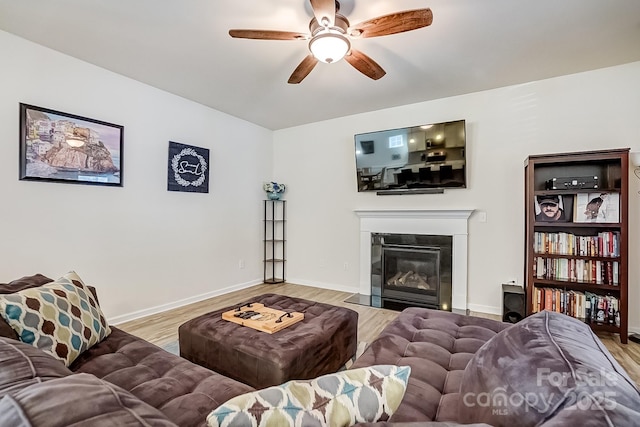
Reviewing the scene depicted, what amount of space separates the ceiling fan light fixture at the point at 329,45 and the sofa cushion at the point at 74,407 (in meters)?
2.09

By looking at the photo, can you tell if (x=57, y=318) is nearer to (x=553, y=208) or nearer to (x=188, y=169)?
(x=188, y=169)

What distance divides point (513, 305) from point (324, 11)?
10.2ft

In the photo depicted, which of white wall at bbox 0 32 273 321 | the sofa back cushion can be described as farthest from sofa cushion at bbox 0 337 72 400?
white wall at bbox 0 32 273 321

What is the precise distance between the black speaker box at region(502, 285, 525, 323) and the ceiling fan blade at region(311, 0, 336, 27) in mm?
2955

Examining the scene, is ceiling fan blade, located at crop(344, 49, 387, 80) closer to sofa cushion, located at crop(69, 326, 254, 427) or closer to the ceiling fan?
the ceiling fan

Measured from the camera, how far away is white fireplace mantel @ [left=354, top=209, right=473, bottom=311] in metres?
3.59

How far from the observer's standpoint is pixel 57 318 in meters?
1.42

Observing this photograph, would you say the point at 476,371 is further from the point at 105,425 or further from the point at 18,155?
the point at 18,155

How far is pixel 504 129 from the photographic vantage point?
342 cm

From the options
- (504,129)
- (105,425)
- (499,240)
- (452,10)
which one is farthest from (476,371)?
(504,129)

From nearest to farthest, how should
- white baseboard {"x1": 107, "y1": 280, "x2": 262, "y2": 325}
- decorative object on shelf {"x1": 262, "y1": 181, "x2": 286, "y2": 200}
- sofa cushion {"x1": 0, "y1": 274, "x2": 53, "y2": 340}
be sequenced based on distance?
sofa cushion {"x1": 0, "y1": 274, "x2": 53, "y2": 340}
white baseboard {"x1": 107, "y1": 280, "x2": 262, "y2": 325}
decorative object on shelf {"x1": 262, "y1": 181, "x2": 286, "y2": 200}

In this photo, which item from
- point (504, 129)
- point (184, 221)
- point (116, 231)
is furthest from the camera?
point (184, 221)

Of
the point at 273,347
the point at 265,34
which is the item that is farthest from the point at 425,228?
the point at 265,34

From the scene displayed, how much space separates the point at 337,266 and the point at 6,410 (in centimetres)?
415
